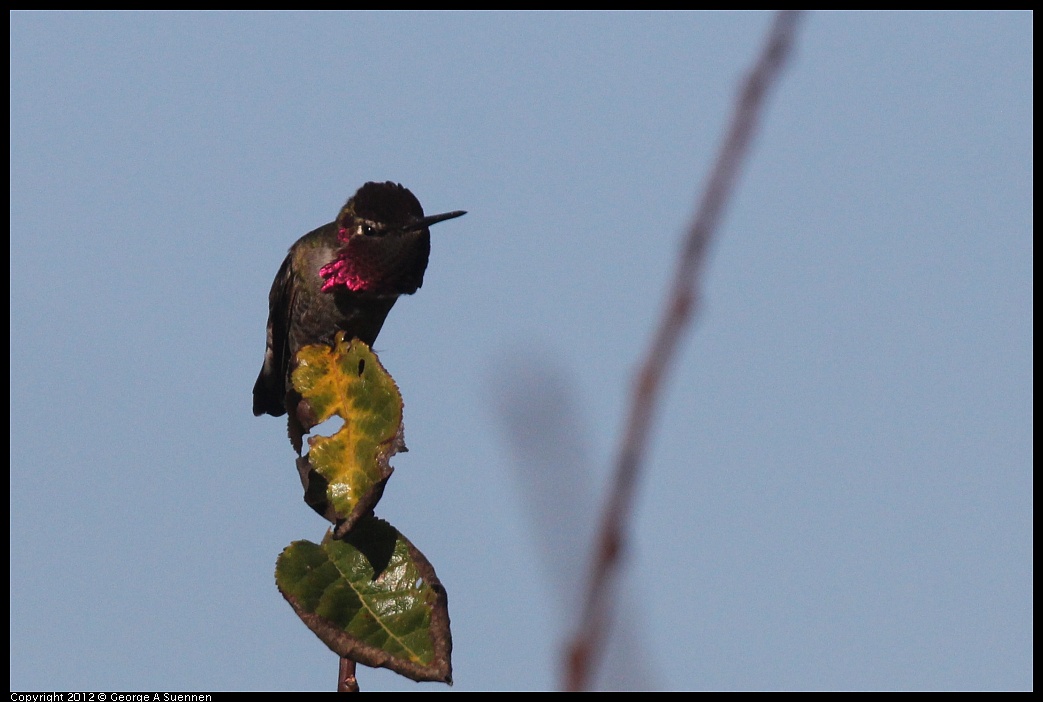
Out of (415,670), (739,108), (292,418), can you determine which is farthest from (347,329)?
(739,108)

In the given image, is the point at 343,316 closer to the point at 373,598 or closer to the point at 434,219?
the point at 434,219

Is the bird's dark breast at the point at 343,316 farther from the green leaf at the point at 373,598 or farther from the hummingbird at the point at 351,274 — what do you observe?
the green leaf at the point at 373,598

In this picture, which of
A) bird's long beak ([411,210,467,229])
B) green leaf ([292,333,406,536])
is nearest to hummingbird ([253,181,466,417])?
bird's long beak ([411,210,467,229])

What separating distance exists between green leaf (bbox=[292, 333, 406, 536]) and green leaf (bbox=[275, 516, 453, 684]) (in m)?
0.11

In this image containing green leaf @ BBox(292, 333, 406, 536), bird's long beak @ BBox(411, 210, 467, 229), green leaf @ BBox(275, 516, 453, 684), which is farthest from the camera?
Result: bird's long beak @ BBox(411, 210, 467, 229)

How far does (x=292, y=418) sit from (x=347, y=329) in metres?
3.25

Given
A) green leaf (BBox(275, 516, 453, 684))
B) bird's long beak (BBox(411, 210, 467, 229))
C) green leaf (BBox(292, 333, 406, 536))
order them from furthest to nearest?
bird's long beak (BBox(411, 210, 467, 229)), green leaf (BBox(292, 333, 406, 536)), green leaf (BBox(275, 516, 453, 684))

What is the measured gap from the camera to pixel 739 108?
885mm

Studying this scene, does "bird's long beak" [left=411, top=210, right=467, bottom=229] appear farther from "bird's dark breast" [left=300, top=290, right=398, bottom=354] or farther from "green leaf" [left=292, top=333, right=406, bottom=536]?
"green leaf" [left=292, top=333, right=406, bottom=536]

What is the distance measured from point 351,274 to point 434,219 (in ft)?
2.50

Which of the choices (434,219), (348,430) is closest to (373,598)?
(348,430)

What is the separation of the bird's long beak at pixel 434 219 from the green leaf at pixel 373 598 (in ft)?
12.5

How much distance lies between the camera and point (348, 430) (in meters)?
4.02

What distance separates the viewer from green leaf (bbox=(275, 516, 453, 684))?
308 cm
